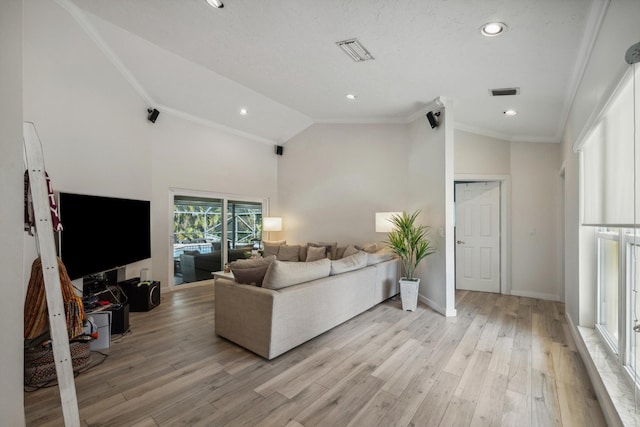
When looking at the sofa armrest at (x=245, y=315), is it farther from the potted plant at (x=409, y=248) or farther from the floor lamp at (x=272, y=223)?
the floor lamp at (x=272, y=223)

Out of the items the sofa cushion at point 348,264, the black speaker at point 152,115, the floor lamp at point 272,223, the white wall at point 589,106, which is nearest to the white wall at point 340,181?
the floor lamp at point 272,223

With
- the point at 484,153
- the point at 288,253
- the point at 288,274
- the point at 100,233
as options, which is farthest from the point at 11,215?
the point at 484,153

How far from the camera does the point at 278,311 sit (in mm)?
2574

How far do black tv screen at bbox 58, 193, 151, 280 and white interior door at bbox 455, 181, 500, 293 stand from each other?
5274 millimetres

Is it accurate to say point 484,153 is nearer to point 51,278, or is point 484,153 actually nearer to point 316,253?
point 316,253

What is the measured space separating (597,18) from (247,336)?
379 centimetres

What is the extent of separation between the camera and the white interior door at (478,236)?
16.5ft

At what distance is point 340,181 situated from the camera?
5.89 m

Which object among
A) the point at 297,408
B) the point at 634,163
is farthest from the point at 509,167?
the point at 297,408

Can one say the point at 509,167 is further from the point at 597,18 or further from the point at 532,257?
the point at 597,18

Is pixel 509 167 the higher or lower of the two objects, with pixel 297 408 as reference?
higher

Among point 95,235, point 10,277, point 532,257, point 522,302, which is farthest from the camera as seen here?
point 532,257

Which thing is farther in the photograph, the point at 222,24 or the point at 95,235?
the point at 95,235

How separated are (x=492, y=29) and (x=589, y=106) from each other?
3.30 ft
